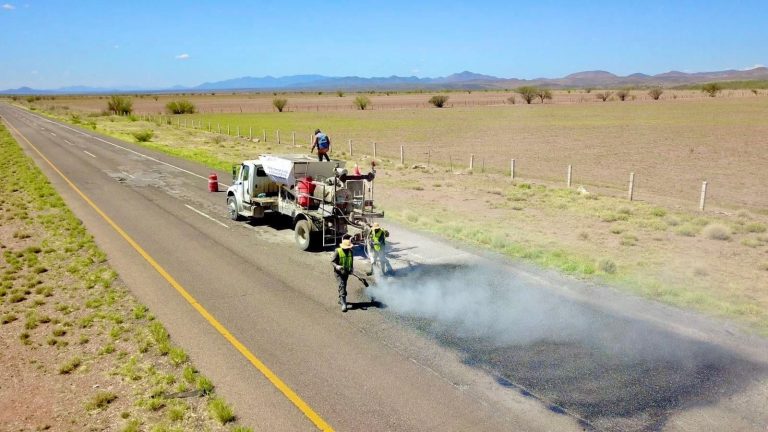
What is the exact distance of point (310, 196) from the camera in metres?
16.2

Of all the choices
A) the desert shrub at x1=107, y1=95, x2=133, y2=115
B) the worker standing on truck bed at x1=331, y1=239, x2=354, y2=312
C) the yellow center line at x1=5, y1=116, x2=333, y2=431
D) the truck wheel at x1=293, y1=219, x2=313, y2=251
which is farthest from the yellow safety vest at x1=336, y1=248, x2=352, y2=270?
the desert shrub at x1=107, y1=95, x2=133, y2=115

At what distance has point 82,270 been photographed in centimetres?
1488

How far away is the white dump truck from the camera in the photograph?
50.6 feet

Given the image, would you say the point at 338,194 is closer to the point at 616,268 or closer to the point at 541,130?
the point at 616,268

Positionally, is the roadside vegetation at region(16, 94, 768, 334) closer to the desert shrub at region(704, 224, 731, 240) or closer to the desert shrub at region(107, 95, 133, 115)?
the desert shrub at region(704, 224, 731, 240)

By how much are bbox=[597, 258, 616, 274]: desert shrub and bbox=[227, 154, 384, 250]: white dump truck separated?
5.78 m

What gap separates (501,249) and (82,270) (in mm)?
11391

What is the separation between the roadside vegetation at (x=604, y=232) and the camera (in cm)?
1352

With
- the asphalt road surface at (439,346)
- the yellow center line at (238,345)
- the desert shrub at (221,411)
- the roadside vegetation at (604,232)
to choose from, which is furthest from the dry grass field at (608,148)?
the desert shrub at (221,411)

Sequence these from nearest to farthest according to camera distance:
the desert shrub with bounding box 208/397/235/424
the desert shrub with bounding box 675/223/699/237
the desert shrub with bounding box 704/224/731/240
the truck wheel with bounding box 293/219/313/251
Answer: the desert shrub with bounding box 208/397/235/424
the truck wheel with bounding box 293/219/313/251
the desert shrub with bounding box 704/224/731/240
the desert shrub with bounding box 675/223/699/237

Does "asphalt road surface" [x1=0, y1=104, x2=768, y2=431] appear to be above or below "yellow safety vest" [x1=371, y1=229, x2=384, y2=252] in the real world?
below

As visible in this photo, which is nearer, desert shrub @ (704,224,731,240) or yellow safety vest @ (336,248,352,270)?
yellow safety vest @ (336,248,352,270)

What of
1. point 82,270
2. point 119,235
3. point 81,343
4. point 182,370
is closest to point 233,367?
point 182,370

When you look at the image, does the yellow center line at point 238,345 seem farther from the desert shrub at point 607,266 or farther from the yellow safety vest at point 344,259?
the desert shrub at point 607,266
